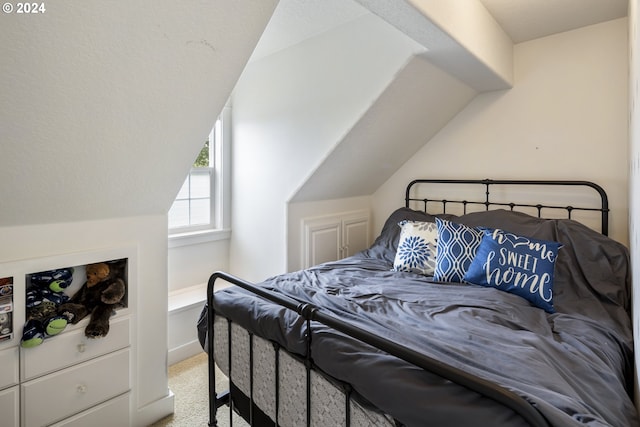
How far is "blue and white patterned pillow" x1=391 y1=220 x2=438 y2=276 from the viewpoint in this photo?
2170 millimetres

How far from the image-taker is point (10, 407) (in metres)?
1.41

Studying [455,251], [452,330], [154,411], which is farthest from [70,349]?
[455,251]

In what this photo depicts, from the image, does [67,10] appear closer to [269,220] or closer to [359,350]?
[359,350]

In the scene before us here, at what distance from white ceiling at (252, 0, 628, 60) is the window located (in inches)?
40.5

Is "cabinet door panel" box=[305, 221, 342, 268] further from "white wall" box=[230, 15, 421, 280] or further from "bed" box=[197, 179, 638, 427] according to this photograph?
"bed" box=[197, 179, 638, 427]

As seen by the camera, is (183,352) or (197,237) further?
(197,237)

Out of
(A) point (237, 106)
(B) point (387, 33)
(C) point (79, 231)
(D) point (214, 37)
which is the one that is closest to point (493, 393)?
(D) point (214, 37)

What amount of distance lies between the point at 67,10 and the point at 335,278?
161 centimetres

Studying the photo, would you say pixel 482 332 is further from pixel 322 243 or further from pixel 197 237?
pixel 197 237

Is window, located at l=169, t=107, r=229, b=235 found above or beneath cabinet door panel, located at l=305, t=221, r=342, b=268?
above

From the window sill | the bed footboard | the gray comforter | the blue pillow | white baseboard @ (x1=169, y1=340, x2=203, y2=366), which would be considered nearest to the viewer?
the bed footboard

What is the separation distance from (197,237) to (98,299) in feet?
4.04

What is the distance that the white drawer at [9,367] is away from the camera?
139cm

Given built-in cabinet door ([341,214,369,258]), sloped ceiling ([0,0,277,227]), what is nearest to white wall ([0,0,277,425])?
sloped ceiling ([0,0,277,227])
